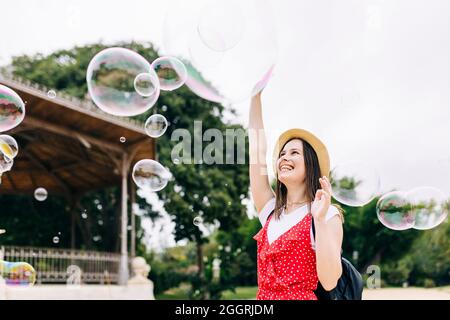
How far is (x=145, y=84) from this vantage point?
6.07 meters

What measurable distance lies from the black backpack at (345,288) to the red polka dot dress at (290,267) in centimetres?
3

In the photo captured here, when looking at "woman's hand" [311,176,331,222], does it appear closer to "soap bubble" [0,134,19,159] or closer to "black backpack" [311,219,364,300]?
"black backpack" [311,219,364,300]

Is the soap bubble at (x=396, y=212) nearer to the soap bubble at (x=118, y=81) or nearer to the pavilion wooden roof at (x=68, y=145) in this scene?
the soap bubble at (x=118, y=81)

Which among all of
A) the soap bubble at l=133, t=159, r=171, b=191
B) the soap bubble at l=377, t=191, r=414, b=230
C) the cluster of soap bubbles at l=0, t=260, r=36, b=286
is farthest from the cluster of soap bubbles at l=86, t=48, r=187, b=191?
the soap bubble at l=377, t=191, r=414, b=230

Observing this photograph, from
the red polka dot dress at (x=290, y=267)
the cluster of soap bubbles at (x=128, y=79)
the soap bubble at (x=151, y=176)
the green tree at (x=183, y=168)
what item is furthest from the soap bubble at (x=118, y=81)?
the green tree at (x=183, y=168)

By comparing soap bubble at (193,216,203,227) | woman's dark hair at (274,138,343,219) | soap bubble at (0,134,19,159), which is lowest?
soap bubble at (193,216,203,227)

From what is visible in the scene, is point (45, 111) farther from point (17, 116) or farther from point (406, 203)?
point (406, 203)

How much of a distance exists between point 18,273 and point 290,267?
4.51 metres

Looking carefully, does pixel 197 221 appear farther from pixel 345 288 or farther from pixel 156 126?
pixel 345 288

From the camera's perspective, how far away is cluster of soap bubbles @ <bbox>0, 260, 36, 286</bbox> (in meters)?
5.77

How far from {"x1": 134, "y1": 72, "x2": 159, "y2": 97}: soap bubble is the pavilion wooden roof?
393cm

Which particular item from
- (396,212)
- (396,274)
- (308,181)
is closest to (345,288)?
(308,181)

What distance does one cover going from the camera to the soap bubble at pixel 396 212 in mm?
5188
